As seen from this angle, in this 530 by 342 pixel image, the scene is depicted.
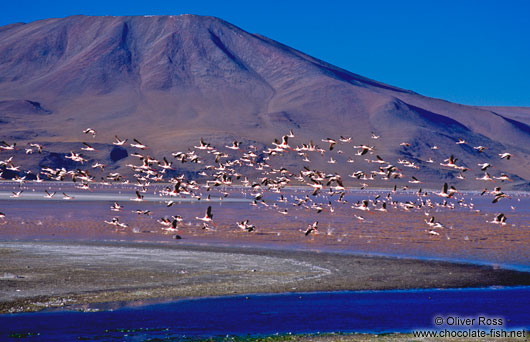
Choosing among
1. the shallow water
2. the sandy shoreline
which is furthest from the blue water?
the shallow water

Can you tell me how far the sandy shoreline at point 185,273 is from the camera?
2469cm

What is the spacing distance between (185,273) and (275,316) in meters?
7.88

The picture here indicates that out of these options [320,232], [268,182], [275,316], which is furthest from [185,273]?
[268,182]

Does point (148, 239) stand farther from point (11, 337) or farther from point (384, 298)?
point (11, 337)

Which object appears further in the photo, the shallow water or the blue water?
the shallow water

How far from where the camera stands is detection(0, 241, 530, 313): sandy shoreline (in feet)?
81.0

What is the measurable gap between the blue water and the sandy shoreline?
1216mm

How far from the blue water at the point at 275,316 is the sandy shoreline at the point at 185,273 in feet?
3.99

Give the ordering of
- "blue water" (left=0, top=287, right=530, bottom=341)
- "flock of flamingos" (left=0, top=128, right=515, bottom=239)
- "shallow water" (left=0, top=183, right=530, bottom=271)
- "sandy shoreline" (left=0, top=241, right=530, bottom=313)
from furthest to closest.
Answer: "flock of flamingos" (left=0, top=128, right=515, bottom=239)
"shallow water" (left=0, top=183, right=530, bottom=271)
"sandy shoreline" (left=0, top=241, right=530, bottom=313)
"blue water" (left=0, top=287, right=530, bottom=341)

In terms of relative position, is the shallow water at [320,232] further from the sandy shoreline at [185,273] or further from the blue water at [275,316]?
the blue water at [275,316]

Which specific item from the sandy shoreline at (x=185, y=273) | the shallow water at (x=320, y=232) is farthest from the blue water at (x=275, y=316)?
the shallow water at (x=320, y=232)

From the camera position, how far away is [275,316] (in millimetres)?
22172

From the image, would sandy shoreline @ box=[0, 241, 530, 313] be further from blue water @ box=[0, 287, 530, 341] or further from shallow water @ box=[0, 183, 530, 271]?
shallow water @ box=[0, 183, 530, 271]

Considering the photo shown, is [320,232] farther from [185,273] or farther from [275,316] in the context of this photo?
[275,316]
